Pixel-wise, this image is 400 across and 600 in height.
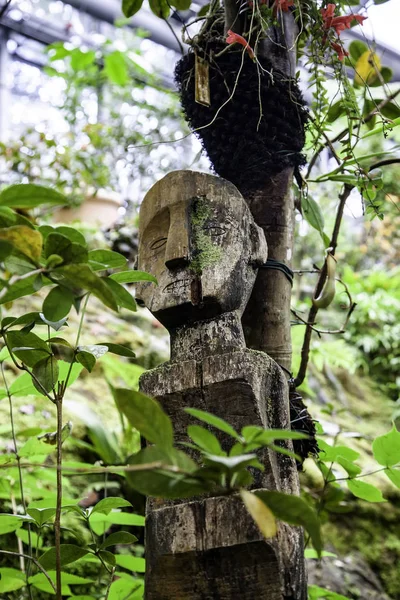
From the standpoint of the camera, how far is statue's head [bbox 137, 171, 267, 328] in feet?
4.29

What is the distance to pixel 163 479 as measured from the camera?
0.77 meters

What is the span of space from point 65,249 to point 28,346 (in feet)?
Result: 1.04

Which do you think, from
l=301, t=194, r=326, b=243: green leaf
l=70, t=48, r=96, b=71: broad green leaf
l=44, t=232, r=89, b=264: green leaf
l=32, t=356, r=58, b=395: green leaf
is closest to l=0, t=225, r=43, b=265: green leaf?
l=44, t=232, r=89, b=264: green leaf

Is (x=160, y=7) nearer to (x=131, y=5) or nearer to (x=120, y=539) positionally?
(x=131, y=5)

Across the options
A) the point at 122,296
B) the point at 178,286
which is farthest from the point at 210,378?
the point at 122,296

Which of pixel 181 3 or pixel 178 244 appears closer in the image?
pixel 178 244

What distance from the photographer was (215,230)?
53.6 inches

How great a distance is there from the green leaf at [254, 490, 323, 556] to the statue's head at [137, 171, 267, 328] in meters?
0.55

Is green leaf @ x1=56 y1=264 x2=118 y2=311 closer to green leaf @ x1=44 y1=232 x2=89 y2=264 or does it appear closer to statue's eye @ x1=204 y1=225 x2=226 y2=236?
green leaf @ x1=44 y1=232 x2=89 y2=264

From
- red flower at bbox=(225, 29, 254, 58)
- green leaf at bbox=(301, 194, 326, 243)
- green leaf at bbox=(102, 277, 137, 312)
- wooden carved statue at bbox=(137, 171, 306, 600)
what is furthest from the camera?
green leaf at bbox=(301, 194, 326, 243)

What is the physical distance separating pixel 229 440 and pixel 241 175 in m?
0.67

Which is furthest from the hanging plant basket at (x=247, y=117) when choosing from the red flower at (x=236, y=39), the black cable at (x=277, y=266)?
the black cable at (x=277, y=266)

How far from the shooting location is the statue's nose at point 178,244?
133 cm

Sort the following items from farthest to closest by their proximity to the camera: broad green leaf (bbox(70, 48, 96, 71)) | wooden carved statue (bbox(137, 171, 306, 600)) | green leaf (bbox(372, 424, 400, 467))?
broad green leaf (bbox(70, 48, 96, 71))
green leaf (bbox(372, 424, 400, 467))
wooden carved statue (bbox(137, 171, 306, 600))
